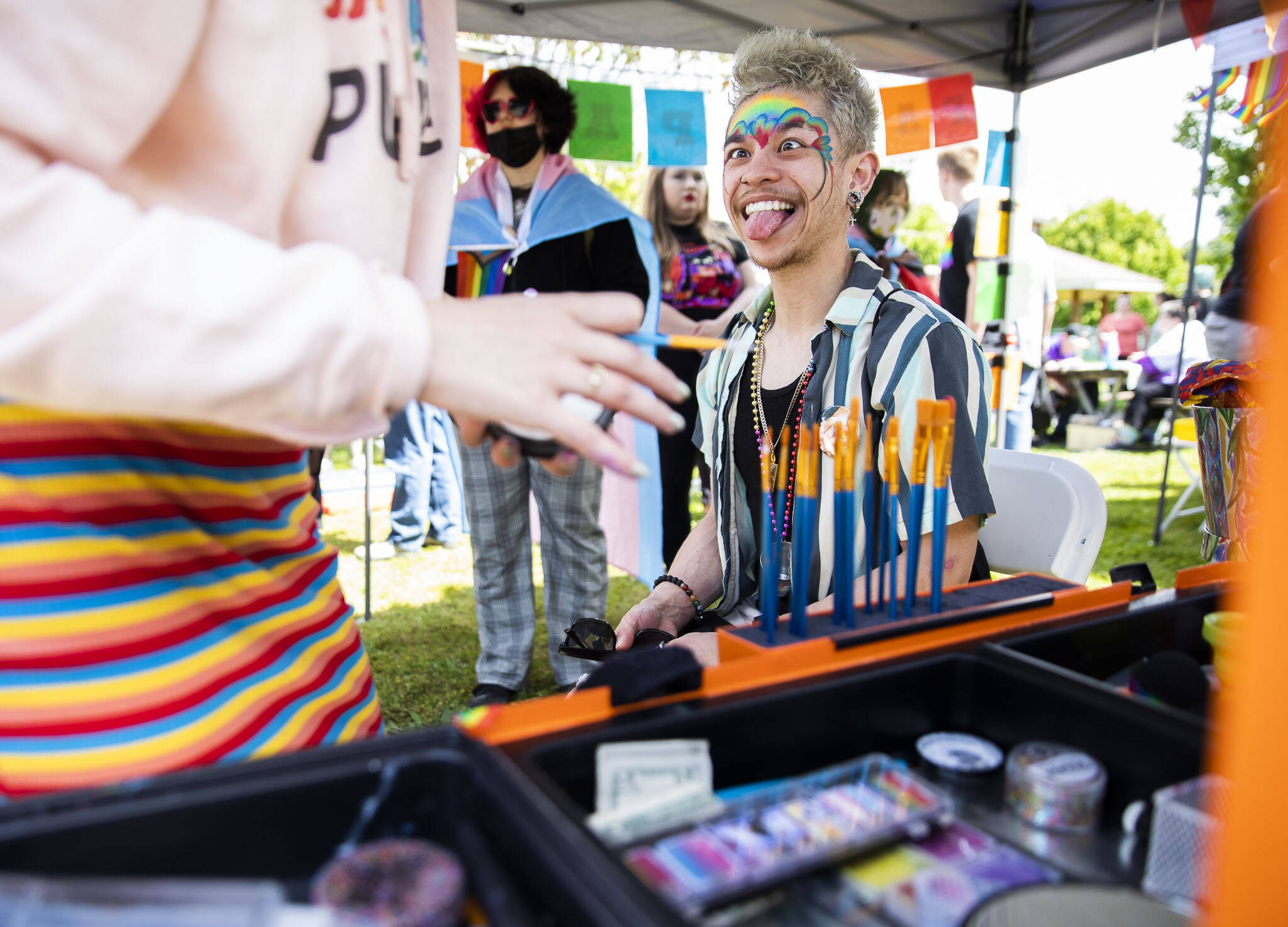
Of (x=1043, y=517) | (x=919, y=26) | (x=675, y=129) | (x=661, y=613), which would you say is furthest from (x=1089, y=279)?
(x=661, y=613)

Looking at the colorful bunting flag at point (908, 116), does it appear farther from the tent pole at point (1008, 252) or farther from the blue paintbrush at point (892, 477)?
the blue paintbrush at point (892, 477)

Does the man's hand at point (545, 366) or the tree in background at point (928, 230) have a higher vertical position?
the tree in background at point (928, 230)

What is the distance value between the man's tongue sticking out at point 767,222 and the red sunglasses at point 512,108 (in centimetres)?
138

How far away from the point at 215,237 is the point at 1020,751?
0.61 meters

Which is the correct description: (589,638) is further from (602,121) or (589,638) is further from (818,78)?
(602,121)

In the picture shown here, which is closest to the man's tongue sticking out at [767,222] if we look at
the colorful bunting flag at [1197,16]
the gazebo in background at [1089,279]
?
the colorful bunting flag at [1197,16]

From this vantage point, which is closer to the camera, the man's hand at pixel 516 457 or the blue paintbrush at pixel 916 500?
the man's hand at pixel 516 457

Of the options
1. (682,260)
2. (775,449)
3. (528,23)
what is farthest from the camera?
(682,260)

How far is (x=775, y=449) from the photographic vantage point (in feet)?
5.05

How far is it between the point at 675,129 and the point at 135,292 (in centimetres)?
327

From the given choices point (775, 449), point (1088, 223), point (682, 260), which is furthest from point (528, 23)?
point (1088, 223)

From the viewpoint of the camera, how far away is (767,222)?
1.50 m

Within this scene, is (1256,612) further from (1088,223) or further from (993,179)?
(1088,223)

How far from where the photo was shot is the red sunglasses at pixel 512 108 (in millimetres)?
2609
